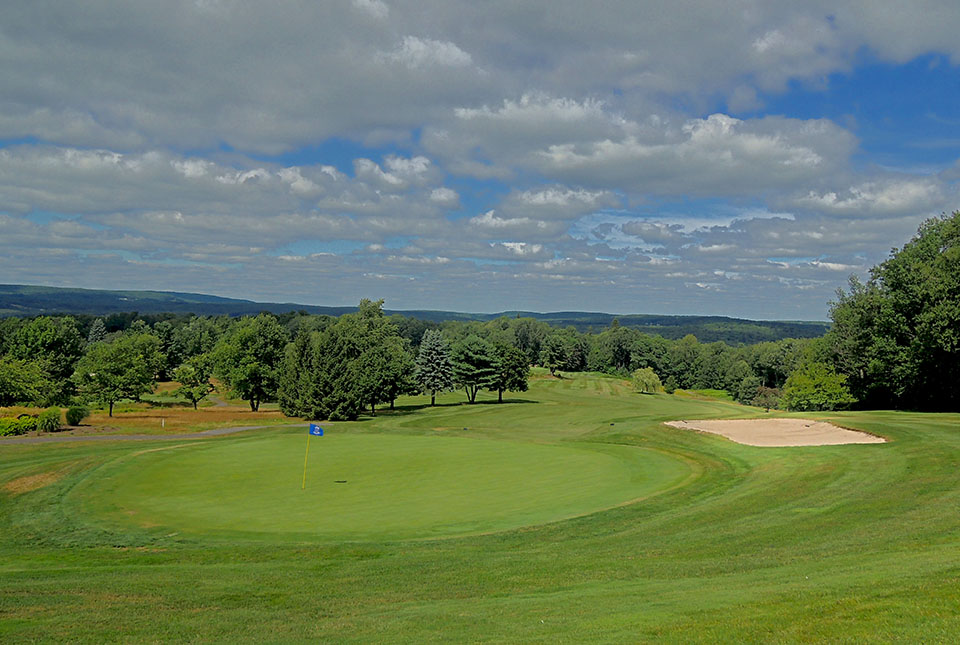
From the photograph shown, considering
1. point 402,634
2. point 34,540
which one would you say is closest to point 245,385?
point 34,540

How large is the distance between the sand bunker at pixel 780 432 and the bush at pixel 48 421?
4527 centimetres

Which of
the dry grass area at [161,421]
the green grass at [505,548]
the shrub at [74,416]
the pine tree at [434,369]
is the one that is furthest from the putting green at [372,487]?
the pine tree at [434,369]

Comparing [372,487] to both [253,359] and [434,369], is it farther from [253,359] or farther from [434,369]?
[253,359]

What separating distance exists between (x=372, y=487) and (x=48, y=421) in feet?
124

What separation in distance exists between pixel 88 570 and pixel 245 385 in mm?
62505

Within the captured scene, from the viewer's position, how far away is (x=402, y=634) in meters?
9.90

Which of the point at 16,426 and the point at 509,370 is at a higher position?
the point at 509,370

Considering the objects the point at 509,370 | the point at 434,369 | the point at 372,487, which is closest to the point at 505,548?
the point at 372,487

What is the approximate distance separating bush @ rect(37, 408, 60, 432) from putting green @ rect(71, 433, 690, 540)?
72.2ft

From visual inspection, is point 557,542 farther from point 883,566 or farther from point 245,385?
point 245,385

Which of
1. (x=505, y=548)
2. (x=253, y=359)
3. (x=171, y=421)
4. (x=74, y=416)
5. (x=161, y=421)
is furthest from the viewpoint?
(x=253, y=359)

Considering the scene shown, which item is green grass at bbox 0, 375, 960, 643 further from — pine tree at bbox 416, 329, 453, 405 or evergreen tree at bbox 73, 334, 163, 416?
evergreen tree at bbox 73, 334, 163, 416

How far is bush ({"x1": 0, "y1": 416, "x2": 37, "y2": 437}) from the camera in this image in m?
46.1

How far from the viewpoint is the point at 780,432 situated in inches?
1366
